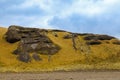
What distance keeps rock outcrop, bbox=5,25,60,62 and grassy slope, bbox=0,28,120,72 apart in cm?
194

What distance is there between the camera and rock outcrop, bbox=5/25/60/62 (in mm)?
91200

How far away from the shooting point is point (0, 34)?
4230 inches

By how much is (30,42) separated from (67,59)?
54.4 ft

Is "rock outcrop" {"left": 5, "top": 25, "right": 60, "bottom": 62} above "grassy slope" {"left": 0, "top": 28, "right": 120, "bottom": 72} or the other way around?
above

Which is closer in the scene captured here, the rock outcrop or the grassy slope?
the grassy slope

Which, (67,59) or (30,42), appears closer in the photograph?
(67,59)

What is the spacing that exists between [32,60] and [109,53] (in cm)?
2257

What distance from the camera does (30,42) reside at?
324ft

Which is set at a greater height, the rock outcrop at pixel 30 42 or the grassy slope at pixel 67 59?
the rock outcrop at pixel 30 42

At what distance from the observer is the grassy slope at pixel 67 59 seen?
79125 mm

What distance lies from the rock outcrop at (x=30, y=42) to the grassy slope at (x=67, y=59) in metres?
1.94

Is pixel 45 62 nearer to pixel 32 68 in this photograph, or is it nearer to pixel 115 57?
pixel 32 68

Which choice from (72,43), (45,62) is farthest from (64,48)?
(45,62)

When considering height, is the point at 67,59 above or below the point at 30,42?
below
